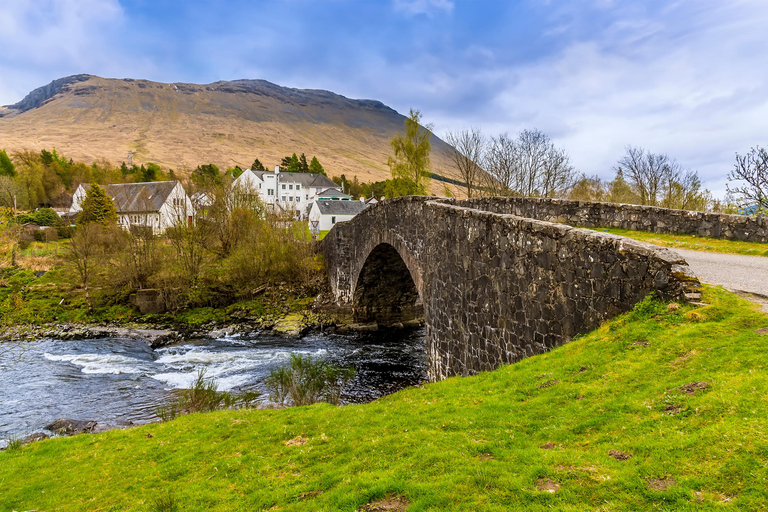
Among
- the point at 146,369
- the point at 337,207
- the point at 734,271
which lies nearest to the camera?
the point at 734,271

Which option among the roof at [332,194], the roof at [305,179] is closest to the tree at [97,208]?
the roof at [305,179]

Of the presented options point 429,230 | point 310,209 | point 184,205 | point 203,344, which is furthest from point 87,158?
point 429,230

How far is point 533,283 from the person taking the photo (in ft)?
31.7

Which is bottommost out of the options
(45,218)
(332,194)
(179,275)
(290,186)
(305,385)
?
(305,385)

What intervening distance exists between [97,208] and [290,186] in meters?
42.4

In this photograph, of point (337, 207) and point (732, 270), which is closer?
point (732, 270)

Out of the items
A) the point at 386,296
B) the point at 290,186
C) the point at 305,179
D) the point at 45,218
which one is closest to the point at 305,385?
the point at 386,296

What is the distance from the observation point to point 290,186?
300 ft

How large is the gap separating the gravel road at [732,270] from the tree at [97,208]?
53633mm

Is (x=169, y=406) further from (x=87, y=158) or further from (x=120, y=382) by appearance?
(x=87, y=158)

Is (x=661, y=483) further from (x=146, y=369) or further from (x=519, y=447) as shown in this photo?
(x=146, y=369)

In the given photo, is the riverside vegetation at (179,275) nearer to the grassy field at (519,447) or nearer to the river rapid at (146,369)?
the river rapid at (146,369)

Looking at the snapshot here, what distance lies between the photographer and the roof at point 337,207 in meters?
69.7

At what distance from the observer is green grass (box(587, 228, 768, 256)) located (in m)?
12.4
